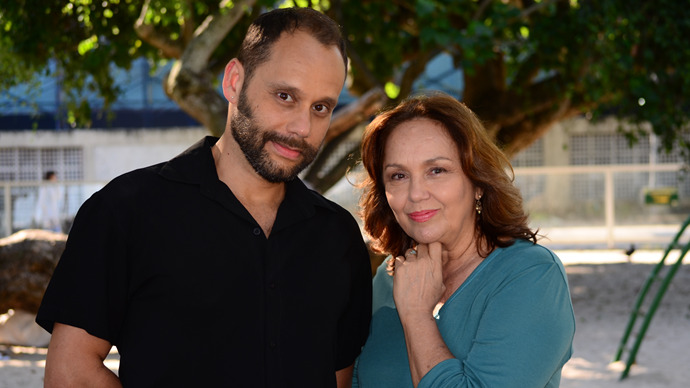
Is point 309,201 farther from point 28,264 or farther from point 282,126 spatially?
point 28,264

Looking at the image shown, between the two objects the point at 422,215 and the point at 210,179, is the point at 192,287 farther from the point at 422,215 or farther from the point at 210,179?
the point at 422,215

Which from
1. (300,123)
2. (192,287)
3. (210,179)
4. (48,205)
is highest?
(300,123)

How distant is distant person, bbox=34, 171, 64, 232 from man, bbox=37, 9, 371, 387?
1415 cm

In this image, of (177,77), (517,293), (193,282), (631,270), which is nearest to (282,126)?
(193,282)

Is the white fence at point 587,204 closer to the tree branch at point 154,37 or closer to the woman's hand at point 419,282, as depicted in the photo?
the tree branch at point 154,37

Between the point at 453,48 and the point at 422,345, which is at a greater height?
the point at 453,48

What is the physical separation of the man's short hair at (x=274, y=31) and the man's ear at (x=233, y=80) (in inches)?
0.8

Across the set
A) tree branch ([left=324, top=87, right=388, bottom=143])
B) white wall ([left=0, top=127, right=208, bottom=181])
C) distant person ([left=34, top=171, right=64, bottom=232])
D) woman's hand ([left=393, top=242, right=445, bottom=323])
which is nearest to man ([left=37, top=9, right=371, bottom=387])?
woman's hand ([left=393, top=242, right=445, bottom=323])

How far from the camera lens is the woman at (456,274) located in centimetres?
208

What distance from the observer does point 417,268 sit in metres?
2.36

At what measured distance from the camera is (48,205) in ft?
51.2

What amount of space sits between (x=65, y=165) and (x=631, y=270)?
584 inches

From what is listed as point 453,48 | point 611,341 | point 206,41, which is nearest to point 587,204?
point 611,341

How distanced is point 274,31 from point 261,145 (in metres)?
0.33
